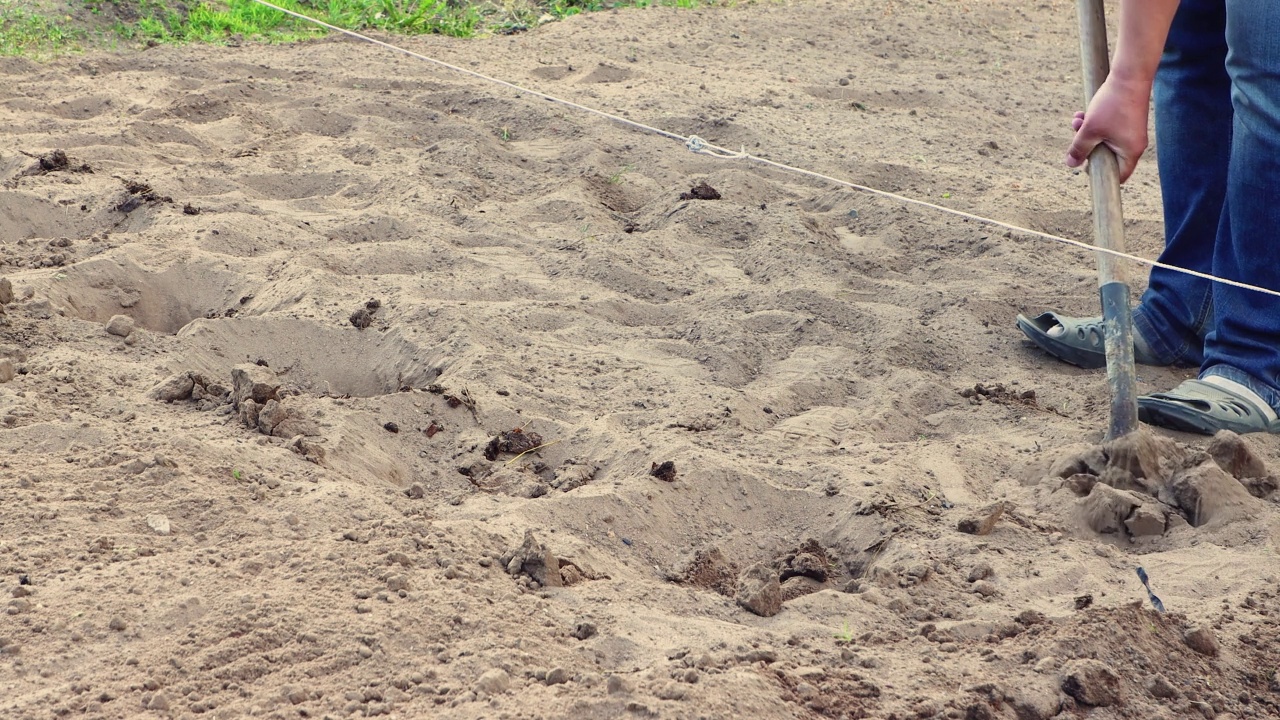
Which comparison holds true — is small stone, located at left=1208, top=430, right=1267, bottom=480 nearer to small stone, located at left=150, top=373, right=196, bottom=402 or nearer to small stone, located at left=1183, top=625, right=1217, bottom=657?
small stone, located at left=1183, top=625, right=1217, bottom=657

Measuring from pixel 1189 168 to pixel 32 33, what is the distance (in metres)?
5.09

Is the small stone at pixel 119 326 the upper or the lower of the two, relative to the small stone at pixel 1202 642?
lower

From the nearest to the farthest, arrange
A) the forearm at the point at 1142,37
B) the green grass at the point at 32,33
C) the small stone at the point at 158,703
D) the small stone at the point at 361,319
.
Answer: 1. the small stone at the point at 158,703
2. the forearm at the point at 1142,37
3. the small stone at the point at 361,319
4. the green grass at the point at 32,33

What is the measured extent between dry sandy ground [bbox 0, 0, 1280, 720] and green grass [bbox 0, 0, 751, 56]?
0.76 metres

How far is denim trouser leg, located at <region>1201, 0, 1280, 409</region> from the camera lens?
254 cm

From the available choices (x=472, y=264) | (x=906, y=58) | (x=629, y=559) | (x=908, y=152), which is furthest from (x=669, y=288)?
(x=906, y=58)

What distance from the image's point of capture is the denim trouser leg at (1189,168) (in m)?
2.96

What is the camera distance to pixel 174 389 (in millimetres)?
2578

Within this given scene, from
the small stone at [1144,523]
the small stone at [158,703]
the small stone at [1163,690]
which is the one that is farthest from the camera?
the small stone at [1144,523]

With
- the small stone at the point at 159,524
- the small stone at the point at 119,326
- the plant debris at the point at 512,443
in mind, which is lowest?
the plant debris at the point at 512,443

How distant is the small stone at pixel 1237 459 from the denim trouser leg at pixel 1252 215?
33 cm

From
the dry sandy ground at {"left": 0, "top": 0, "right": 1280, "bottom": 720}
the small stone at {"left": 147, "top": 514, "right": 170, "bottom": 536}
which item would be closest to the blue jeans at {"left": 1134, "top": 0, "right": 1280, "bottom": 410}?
the dry sandy ground at {"left": 0, "top": 0, "right": 1280, "bottom": 720}

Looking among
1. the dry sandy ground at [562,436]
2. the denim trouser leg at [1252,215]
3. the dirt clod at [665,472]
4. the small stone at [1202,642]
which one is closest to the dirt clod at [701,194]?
the dry sandy ground at [562,436]

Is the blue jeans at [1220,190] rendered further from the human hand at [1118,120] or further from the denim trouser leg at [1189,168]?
the human hand at [1118,120]
